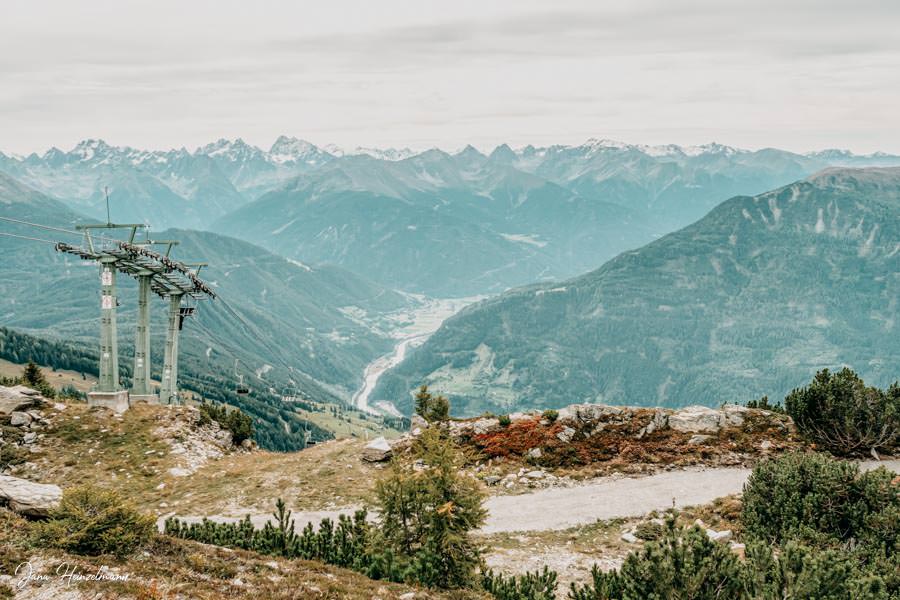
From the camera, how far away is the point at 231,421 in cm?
4912

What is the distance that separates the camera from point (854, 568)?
16156 mm

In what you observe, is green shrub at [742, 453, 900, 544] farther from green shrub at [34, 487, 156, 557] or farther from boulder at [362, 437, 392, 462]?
boulder at [362, 437, 392, 462]

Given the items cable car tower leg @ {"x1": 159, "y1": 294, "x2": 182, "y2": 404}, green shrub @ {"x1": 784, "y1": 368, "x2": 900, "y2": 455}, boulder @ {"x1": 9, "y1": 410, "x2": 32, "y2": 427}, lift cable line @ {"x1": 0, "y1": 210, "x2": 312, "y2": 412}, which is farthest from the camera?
cable car tower leg @ {"x1": 159, "y1": 294, "x2": 182, "y2": 404}

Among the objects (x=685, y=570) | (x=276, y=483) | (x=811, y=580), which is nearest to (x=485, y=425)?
(x=276, y=483)

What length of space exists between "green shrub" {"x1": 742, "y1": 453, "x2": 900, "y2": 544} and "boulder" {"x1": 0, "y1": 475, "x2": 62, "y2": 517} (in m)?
23.8

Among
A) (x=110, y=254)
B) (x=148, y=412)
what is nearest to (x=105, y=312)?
(x=110, y=254)

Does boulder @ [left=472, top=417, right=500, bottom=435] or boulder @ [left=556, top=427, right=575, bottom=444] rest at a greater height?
boulder @ [left=556, top=427, right=575, bottom=444]

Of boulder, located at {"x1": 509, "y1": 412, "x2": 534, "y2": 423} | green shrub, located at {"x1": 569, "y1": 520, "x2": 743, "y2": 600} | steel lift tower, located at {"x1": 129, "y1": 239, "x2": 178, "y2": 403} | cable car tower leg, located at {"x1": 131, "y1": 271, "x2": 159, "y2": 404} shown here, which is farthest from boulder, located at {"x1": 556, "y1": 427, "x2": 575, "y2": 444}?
steel lift tower, located at {"x1": 129, "y1": 239, "x2": 178, "y2": 403}

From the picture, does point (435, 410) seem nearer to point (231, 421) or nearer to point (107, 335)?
point (231, 421)

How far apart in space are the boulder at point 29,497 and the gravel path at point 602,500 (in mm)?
10512

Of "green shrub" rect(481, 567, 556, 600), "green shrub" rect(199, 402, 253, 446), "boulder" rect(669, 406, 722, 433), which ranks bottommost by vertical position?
"green shrub" rect(199, 402, 253, 446)

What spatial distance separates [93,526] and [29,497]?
14.6ft

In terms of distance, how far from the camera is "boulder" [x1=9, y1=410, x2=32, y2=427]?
4141 centimetres

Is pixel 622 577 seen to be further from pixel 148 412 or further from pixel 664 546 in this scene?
pixel 148 412
